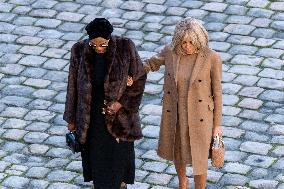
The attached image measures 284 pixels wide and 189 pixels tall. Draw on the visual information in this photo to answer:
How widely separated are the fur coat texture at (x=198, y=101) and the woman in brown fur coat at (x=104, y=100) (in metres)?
0.27

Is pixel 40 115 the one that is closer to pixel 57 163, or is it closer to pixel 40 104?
pixel 40 104

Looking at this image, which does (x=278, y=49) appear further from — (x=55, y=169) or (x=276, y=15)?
(x=55, y=169)

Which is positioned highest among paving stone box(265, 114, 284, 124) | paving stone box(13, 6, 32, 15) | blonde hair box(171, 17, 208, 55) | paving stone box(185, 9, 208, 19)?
blonde hair box(171, 17, 208, 55)

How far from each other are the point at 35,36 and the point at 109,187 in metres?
4.54

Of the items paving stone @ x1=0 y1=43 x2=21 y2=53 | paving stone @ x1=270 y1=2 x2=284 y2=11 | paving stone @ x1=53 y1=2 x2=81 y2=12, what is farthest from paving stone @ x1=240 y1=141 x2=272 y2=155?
paving stone @ x1=53 y1=2 x2=81 y2=12

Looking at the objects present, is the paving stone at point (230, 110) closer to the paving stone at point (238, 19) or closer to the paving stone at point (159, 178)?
the paving stone at point (159, 178)

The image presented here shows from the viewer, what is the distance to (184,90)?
9656mm

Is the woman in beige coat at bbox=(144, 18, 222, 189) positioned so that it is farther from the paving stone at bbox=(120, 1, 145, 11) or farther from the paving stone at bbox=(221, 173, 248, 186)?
the paving stone at bbox=(120, 1, 145, 11)

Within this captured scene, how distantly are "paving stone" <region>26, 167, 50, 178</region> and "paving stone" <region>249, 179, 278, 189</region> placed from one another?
217 centimetres

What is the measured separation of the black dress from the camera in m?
9.55

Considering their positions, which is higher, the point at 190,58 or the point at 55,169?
the point at 190,58

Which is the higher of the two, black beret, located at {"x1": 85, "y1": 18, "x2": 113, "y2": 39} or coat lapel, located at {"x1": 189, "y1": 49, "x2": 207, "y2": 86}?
black beret, located at {"x1": 85, "y1": 18, "x2": 113, "y2": 39}

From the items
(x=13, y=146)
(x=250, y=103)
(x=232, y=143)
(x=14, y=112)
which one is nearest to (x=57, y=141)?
(x=13, y=146)

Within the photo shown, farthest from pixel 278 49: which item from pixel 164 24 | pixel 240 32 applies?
pixel 164 24
